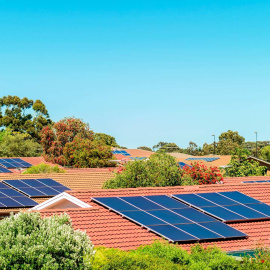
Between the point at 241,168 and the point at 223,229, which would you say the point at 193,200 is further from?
the point at 241,168

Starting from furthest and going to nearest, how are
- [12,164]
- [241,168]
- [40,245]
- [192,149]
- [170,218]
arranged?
[192,149], [241,168], [12,164], [170,218], [40,245]

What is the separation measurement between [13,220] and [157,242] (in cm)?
426

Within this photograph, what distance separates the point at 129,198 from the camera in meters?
19.3

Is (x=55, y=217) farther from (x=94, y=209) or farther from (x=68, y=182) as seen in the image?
(x=68, y=182)

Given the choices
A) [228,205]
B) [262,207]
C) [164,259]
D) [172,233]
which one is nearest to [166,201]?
[228,205]

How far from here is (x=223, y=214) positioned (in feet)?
61.4

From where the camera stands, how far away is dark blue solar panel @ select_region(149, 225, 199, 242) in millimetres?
16094

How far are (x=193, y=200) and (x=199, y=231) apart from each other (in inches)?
118

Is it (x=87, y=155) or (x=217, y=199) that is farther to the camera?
(x=87, y=155)

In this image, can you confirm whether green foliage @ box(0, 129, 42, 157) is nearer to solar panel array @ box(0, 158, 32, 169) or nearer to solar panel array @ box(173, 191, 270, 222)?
solar panel array @ box(0, 158, 32, 169)

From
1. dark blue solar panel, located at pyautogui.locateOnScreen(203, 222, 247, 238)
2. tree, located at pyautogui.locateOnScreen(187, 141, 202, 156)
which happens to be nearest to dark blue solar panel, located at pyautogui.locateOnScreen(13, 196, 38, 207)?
dark blue solar panel, located at pyautogui.locateOnScreen(203, 222, 247, 238)

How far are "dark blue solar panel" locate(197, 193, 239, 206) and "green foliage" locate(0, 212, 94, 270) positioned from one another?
7.92 m

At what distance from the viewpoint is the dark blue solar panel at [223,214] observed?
18.5 metres

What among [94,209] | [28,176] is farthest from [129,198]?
[28,176]
